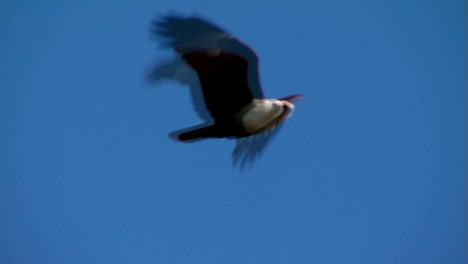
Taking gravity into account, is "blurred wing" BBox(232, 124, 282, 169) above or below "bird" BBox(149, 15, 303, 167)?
below

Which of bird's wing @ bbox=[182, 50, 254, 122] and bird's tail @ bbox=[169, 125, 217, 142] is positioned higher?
bird's wing @ bbox=[182, 50, 254, 122]

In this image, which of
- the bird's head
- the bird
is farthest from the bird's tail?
the bird's head

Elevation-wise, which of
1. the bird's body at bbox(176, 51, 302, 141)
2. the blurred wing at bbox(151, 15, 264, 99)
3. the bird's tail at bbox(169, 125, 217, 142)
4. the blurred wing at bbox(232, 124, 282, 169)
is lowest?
the blurred wing at bbox(232, 124, 282, 169)

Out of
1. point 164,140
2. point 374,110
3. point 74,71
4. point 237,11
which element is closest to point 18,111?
point 74,71

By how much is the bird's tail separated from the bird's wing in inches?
1.9

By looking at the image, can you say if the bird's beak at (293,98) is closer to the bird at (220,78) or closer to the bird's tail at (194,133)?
the bird at (220,78)

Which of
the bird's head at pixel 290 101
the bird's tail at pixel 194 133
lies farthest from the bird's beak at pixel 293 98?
the bird's tail at pixel 194 133

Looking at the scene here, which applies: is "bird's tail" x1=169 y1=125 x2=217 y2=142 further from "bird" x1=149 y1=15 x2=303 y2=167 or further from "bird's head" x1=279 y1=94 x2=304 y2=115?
"bird's head" x1=279 y1=94 x2=304 y2=115

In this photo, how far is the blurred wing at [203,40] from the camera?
102cm

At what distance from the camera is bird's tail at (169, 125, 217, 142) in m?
1.09

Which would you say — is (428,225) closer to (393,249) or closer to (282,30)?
(393,249)

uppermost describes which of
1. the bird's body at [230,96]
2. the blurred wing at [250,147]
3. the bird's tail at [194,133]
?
the bird's body at [230,96]

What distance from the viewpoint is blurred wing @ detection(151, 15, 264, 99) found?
1019 mm

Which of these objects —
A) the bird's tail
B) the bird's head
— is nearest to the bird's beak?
the bird's head
